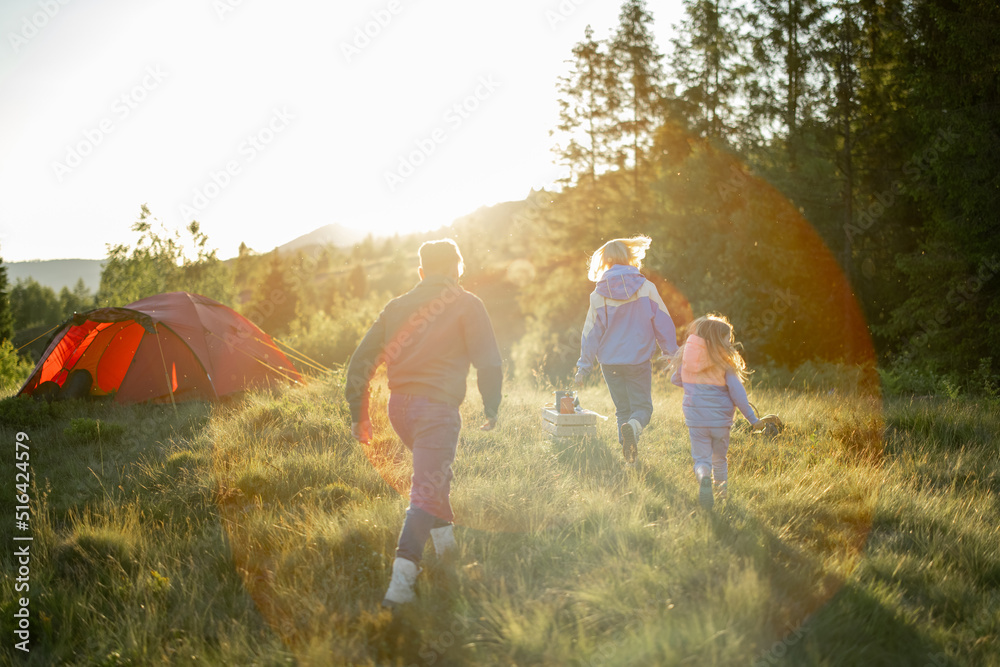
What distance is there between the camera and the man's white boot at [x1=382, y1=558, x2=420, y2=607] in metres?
2.97

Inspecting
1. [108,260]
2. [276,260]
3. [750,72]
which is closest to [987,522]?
[750,72]

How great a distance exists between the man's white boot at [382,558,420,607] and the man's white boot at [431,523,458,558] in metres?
0.43

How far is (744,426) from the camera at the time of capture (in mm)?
6625

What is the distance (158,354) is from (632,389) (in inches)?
363

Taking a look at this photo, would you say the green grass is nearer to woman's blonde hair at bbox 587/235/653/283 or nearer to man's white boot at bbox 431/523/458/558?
man's white boot at bbox 431/523/458/558

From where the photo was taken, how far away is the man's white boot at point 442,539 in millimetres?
3461

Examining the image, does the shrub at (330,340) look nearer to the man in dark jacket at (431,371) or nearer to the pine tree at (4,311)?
the man in dark jacket at (431,371)

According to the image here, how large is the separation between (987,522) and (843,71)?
17.5 m

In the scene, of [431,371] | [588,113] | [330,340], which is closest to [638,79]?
[588,113]

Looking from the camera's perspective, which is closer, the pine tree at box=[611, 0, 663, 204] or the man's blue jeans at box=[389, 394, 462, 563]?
the man's blue jeans at box=[389, 394, 462, 563]

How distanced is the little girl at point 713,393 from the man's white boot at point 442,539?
1974 mm

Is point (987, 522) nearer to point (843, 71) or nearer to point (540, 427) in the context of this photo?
point (540, 427)

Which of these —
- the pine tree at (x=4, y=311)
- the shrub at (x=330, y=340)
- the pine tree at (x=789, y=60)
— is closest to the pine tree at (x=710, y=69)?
the pine tree at (x=789, y=60)

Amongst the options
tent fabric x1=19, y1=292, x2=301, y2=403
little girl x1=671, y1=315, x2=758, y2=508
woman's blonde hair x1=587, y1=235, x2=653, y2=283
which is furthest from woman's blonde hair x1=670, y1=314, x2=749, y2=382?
tent fabric x1=19, y1=292, x2=301, y2=403
